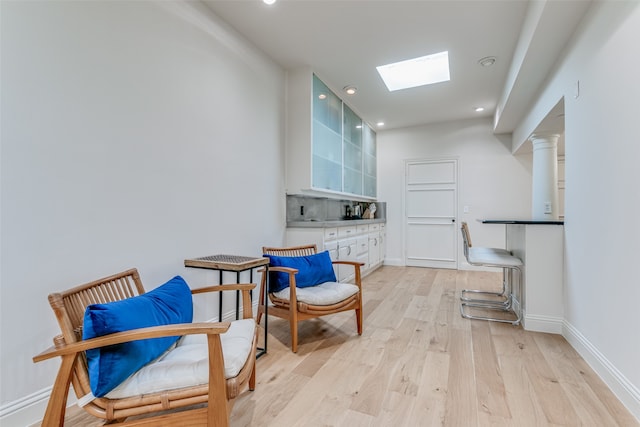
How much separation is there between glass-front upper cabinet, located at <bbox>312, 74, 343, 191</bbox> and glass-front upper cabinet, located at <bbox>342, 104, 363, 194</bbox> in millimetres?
199

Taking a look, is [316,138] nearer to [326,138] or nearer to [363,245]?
[326,138]

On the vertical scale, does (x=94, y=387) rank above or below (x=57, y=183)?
below

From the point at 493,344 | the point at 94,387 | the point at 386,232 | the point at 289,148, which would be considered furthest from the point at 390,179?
the point at 94,387

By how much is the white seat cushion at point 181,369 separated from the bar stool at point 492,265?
7.58 feet

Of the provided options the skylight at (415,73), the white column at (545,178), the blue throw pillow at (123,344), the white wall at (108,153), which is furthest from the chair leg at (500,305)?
the blue throw pillow at (123,344)

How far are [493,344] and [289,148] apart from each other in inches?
106

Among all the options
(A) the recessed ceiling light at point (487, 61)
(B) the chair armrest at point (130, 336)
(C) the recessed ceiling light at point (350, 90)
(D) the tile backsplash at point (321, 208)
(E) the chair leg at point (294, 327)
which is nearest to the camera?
(B) the chair armrest at point (130, 336)

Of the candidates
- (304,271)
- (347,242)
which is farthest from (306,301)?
(347,242)

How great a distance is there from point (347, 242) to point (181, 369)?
2.88 m

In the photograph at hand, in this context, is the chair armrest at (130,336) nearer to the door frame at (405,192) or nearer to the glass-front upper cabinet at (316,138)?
the glass-front upper cabinet at (316,138)

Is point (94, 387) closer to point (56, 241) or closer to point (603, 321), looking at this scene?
point (56, 241)

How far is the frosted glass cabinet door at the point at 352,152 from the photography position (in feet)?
14.3

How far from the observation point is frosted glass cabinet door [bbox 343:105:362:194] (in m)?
4.37

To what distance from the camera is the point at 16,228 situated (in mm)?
1360
